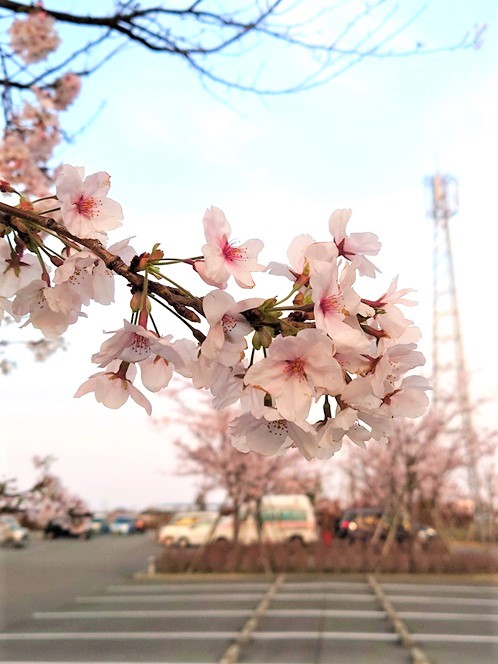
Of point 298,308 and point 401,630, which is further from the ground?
point 298,308

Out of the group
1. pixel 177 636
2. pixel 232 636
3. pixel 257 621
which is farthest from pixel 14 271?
pixel 257 621

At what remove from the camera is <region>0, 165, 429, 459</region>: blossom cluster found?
534 millimetres

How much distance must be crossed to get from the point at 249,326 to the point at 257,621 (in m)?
5.82

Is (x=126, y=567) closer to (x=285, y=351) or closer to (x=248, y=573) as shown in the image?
(x=248, y=573)

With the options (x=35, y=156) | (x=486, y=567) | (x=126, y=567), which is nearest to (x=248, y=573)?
(x=126, y=567)

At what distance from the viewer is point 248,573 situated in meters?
9.27

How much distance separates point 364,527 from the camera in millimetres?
12578

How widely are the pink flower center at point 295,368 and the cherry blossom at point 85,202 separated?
261 millimetres

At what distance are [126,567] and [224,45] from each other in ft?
29.3

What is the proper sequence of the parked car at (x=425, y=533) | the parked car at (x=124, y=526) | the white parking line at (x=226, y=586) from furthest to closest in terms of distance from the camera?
1. the parked car at (x=425, y=533)
2. the parked car at (x=124, y=526)
3. the white parking line at (x=226, y=586)

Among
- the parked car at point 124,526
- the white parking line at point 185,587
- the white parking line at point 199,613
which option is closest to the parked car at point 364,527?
the parked car at point 124,526

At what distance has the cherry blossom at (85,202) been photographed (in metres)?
0.66

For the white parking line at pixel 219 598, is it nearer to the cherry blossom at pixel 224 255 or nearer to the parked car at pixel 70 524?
the parked car at pixel 70 524

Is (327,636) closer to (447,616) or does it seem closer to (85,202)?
(447,616)
